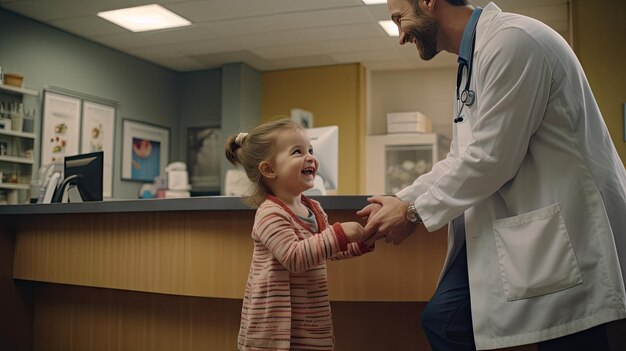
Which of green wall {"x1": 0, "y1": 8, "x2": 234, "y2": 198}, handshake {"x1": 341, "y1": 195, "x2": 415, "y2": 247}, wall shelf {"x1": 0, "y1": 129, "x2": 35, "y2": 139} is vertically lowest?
handshake {"x1": 341, "y1": 195, "x2": 415, "y2": 247}

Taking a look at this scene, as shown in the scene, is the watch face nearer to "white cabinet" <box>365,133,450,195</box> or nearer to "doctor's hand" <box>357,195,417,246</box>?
"doctor's hand" <box>357,195,417,246</box>

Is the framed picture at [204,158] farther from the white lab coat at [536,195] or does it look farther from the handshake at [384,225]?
the white lab coat at [536,195]

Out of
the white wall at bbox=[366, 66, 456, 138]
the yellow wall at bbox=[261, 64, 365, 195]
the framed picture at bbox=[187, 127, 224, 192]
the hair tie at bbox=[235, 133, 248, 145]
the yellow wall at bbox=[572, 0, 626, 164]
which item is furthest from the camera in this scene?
the framed picture at bbox=[187, 127, 224, 192]

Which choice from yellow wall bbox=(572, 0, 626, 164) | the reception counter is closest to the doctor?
the reception counter

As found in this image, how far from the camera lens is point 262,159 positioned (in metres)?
1.90

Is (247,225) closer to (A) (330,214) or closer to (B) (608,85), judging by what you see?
(A) (330,214)

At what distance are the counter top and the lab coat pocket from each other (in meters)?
0.75

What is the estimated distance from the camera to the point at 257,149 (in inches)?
75.0

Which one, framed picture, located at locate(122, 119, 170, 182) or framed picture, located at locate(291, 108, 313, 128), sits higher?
framed picture, located at locate(291, 108, 313, 128)

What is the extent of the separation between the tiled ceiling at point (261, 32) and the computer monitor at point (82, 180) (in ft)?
6.78

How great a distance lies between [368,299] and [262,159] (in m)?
0.69

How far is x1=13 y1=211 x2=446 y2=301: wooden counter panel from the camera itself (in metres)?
2.21

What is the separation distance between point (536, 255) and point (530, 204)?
120mm

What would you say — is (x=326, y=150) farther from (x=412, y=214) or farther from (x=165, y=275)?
(x=412, y=214)
